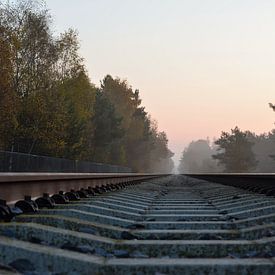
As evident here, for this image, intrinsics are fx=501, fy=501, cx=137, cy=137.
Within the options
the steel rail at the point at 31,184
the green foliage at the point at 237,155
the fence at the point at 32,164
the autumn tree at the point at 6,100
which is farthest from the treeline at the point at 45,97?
the green foliage at the point at 237,155

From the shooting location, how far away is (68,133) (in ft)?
150

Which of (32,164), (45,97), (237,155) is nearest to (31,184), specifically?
(32,164)

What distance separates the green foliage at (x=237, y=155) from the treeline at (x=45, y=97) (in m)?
38.0

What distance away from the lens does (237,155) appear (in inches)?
3743

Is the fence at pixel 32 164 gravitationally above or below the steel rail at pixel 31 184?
above

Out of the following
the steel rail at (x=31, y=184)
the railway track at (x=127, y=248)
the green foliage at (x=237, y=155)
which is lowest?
the railway track at (x=127, y=248)

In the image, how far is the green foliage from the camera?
94688 mm

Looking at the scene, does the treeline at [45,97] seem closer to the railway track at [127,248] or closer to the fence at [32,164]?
the fence at [32,164]

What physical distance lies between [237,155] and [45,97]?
5875cm

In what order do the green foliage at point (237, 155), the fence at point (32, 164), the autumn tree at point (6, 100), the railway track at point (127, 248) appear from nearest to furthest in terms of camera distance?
the railway track at point (127, 248), the fence at point (32, 164), the autumn tree at point (6, 100), the green foliage at point (237, 155)

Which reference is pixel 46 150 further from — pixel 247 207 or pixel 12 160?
pixel 247 207

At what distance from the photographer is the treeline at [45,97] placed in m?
39.1

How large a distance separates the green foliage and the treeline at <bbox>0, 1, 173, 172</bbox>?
38.0 meters

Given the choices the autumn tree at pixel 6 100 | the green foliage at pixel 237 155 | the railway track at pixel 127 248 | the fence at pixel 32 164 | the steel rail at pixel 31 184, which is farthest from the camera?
the green foliage at pixel 237 155
